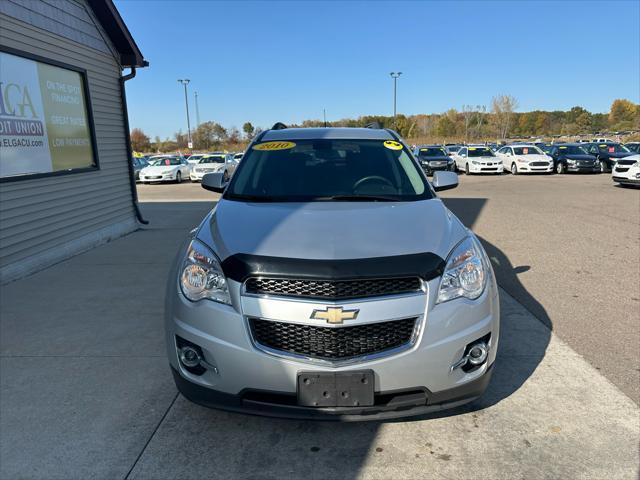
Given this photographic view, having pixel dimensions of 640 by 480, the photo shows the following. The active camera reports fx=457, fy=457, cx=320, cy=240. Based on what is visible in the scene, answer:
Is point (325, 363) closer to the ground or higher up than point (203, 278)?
closer to the ground

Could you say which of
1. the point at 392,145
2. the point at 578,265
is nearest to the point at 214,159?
the point at 578,265

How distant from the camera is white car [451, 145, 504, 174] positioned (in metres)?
25.0

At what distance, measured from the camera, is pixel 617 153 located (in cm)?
2403

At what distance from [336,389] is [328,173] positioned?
6.44 ft

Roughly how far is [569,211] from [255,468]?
35.9 feet

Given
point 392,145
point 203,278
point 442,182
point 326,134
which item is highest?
point 326,134

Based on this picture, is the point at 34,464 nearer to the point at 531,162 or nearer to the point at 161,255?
the point at 161,255

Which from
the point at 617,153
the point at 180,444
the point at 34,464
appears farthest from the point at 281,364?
the point at 617,153

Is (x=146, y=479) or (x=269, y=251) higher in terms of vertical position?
(x=269, y=251)

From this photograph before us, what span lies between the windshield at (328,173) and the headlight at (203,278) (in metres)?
→ 0.93

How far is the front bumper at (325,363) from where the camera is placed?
7.26 feet

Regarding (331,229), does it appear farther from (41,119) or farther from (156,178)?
(156,178)

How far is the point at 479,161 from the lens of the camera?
25203 mm

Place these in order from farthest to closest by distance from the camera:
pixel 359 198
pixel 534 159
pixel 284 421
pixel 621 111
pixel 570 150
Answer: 1. pixel 621 111
2. pixel 570 150
3. pixel 534 159
4. pixel 359 198
5. pixel 284 421
